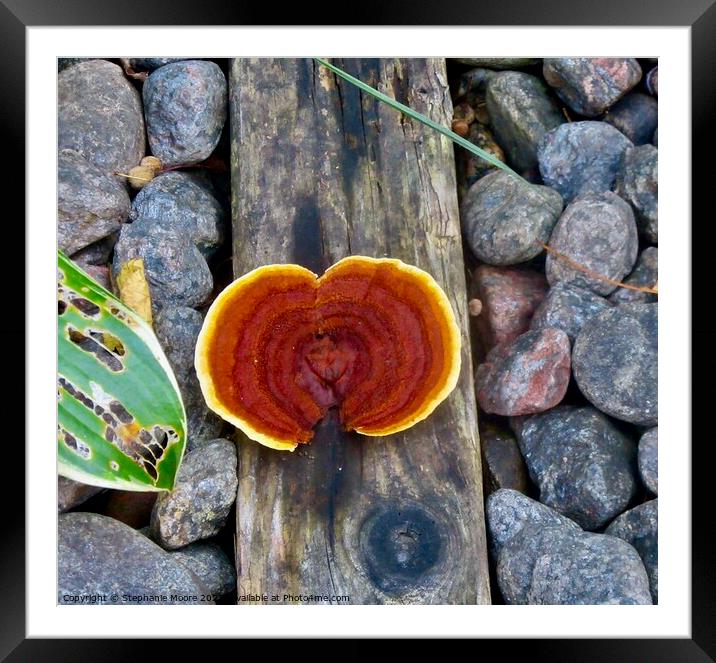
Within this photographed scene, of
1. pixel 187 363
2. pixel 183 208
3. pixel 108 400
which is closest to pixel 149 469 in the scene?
pixel 108 400

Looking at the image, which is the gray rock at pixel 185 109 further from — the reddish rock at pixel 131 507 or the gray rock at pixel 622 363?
the gray rock at pixel 622 363

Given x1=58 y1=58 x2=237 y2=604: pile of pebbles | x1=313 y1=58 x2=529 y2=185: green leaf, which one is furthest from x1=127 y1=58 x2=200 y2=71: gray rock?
x1=313 y1=58 x2=529 y2=185: green leaf

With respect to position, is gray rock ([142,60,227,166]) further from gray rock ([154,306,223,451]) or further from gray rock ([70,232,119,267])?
gray rock ([154,306,223,451])
